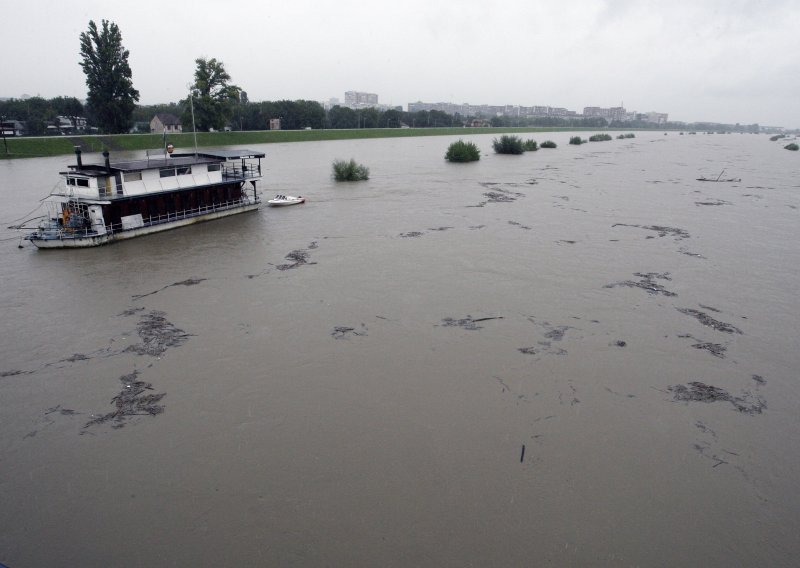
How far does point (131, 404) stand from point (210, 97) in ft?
277

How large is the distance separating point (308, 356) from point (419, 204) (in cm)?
2665

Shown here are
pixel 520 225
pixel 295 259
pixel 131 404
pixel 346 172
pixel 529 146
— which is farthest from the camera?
pixel 529 146

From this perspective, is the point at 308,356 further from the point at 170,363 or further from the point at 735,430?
the point at 735,430

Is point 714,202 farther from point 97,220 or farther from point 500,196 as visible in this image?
point 97,220

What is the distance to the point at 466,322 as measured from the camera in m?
18.0

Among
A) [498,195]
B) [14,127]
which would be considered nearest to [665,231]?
[498,195]

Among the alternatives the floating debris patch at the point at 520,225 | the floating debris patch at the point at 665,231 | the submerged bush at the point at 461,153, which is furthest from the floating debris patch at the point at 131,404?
the submerged bush at the point at 461,153

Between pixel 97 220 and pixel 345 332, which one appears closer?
pixel 345 332

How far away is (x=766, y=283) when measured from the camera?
A: 2278 cm

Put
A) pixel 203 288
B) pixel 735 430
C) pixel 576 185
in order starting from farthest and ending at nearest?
pixel 576 185
pixel 203 288
pixel 735 430

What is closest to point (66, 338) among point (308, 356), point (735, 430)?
point (308, 356)

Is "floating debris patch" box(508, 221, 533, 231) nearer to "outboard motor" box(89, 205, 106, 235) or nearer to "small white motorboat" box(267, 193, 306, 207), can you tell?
"small white motorboat" box(267, 193, 306, 207)

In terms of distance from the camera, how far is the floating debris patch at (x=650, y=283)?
2142 centimetres

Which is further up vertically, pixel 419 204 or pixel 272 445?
pixel 419 204
